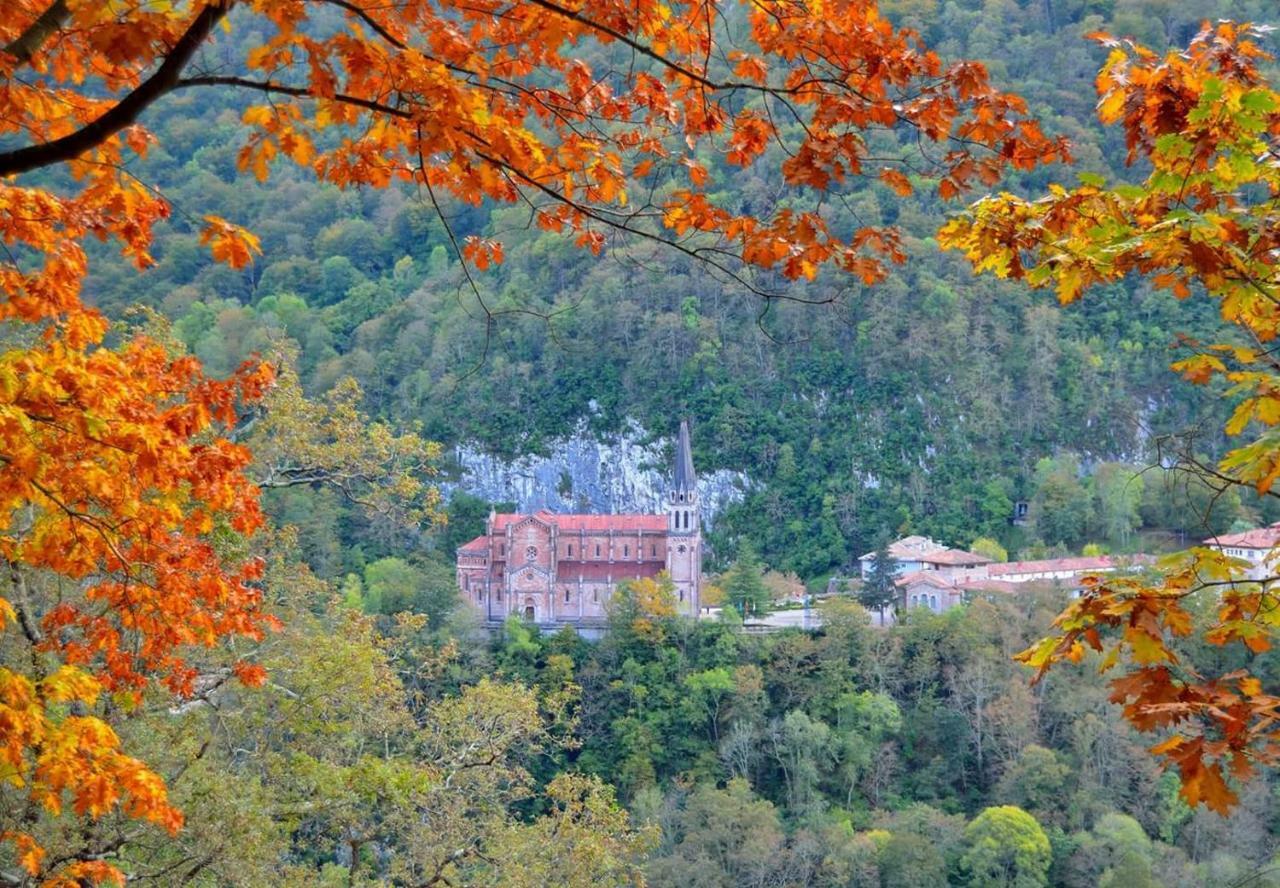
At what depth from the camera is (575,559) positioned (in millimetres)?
34094

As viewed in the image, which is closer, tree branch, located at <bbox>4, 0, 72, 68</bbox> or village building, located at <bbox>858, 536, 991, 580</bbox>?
tree branch, located at <bbox>4, 0, 72, 68</bbox>

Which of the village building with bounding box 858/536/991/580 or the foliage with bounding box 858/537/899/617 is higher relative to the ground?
the village building with bounding box 858/536/991/580

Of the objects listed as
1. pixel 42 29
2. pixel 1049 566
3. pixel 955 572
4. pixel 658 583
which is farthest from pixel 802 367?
pixel 42 29

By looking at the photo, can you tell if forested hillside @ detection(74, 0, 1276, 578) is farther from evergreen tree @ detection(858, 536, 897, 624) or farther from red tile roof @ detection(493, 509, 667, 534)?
evergreen tree @ detection(858, 536, 897, 624)

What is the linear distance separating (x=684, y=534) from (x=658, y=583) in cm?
307

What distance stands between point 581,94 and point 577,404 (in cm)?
4197

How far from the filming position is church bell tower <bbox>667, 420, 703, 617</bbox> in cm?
3275

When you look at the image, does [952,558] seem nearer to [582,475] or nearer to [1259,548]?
[582,475]

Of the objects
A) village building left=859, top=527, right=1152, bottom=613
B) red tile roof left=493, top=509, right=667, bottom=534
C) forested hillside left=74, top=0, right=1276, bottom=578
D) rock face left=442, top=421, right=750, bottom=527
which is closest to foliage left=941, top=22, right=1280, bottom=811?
village building left=859, top=527, right=1152, bottom=613

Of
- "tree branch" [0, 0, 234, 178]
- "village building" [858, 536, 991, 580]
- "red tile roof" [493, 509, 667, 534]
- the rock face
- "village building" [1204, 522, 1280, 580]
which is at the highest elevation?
the rock face

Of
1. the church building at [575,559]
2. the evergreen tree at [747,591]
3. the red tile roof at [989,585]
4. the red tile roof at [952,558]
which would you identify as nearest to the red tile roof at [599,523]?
the church building at [575,559]

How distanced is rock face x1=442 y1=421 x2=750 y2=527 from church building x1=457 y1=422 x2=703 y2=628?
8.79m

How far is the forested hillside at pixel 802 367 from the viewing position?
41.2m

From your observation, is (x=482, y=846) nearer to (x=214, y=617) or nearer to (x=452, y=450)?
(x=214, y=617)
